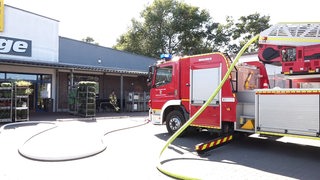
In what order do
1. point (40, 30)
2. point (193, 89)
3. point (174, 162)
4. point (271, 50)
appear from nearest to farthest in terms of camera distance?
point (174, 162) < point (271, 50) < point (193, 89) < point (40, 30)

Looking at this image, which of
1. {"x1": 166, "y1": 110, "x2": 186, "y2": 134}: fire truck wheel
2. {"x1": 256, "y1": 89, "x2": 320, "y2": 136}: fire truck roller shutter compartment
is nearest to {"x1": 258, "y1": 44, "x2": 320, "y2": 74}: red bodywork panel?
{"x1": 256, "y1": 89, "x2": 320, "y2": 136}: fire truck roller shutter compartment

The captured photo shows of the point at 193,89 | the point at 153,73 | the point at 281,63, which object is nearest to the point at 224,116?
the point at 193,89

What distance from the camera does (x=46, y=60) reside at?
20.5 meters

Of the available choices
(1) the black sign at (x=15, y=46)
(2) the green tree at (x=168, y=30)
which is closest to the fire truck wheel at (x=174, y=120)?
(1) the black sign at (x=15, y=46)

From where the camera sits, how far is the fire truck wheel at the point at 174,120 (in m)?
10.0

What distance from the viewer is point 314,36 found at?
7.15m

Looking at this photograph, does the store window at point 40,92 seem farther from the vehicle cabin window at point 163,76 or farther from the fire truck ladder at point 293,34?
the fire truck ladder at point 293,34

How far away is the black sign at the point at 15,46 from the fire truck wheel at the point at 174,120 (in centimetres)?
1319

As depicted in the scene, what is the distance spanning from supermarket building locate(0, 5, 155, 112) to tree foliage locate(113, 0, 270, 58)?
21.7 metres

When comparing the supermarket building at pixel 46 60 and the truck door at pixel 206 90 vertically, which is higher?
the supermarket building at pixel 46 60

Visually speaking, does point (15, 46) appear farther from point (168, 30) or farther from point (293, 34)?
point (168, 30)

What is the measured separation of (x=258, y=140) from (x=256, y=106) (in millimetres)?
2639

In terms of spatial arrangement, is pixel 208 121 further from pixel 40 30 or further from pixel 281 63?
pixel 40 30

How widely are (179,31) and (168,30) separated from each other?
189cm
